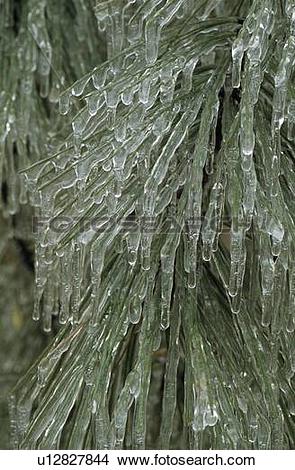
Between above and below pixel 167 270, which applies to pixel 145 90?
above

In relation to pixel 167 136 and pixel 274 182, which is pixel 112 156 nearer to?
pixel 167 136

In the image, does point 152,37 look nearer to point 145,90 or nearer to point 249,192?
point 145,90

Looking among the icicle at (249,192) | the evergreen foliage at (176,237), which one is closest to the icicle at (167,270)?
the evergreen foliage at (176,237)

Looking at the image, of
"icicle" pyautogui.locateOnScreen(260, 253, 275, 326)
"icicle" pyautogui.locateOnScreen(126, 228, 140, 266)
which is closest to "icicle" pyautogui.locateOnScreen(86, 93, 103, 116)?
"icicle" pyautogui.locateOnScreen(126, 228, 140, 266)

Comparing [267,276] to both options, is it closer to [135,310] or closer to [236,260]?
[236,260]

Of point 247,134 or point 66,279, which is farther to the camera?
point 66,279

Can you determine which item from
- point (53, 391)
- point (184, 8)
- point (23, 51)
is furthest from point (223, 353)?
point (23, 51)

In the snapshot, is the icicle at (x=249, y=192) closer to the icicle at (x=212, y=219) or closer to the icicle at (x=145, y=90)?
the icicle at (x=212, y=219)

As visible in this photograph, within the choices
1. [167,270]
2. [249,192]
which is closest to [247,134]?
[249,192]

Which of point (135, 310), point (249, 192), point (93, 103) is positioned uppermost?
point (93, 103)
